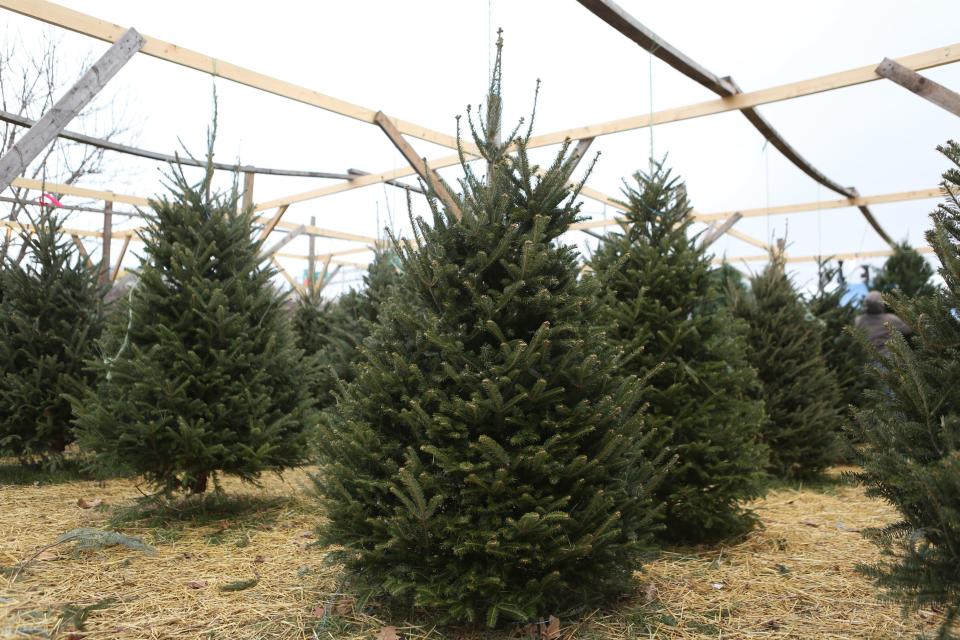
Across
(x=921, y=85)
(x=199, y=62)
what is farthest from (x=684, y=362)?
(x=199, y=62)

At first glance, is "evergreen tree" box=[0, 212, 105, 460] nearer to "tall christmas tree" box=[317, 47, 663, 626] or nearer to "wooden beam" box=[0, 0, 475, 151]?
"wooden beam" box=[0, 0, 475, 151]

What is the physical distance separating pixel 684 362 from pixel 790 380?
344 cm

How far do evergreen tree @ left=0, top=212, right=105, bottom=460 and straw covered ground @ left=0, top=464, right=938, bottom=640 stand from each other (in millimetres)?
1260

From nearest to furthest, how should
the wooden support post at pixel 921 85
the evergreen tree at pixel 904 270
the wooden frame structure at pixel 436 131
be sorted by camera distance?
the wooden frame structure at pixel 436 131 < the wooden support post at pixel 921 85 < the evergreen tree at pixel 904 270

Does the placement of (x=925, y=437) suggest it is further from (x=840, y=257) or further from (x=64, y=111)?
(x=840, y=257)

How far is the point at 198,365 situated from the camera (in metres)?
5.01

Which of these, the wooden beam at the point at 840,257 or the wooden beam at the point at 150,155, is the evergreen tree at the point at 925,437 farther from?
Answer: the wooden beam at the point at 840,257

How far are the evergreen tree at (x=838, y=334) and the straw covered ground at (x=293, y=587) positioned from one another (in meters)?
3.25

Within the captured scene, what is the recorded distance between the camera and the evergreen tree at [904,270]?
44.5ft

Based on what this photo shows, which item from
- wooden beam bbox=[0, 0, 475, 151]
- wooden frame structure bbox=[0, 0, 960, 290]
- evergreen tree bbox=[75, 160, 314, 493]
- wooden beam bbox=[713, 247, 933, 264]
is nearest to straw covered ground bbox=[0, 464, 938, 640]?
evergreen tree bbox=[75, 160, 314, 493]

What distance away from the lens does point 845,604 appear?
136 inches

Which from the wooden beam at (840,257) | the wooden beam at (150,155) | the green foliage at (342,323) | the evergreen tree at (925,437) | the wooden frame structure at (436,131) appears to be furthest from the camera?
the wooden beam at (840,257)

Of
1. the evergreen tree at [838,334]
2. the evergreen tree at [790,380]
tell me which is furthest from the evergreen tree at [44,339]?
the evergreen tree at [838,334]

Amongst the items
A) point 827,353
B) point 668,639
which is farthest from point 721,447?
point 827,353
